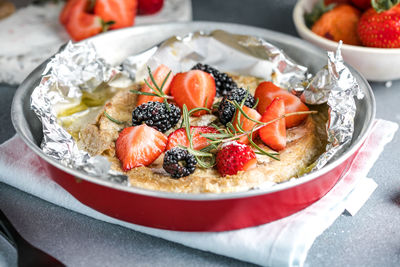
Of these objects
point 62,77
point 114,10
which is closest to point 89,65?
point 62,77

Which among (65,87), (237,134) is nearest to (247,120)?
(237,134)

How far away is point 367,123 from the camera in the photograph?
1413mm

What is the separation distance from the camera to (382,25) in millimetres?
1853

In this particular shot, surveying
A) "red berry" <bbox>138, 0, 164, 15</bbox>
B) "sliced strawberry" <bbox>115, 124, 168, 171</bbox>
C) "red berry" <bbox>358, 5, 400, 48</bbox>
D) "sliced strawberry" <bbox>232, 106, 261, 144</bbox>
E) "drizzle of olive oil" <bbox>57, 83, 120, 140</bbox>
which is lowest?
"drizzle of olive oil" <bbox>57, 83, 120, 140</bbox>

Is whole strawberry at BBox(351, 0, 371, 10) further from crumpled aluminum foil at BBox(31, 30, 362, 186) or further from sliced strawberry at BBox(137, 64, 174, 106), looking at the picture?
sliced strawberry at BBox(137, 64, 174, 106)

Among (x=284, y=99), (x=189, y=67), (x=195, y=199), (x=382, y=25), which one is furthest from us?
(x=189, y=67)

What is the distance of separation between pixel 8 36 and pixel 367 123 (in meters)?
1.64

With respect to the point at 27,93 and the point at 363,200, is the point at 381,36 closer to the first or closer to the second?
the point at 363,200

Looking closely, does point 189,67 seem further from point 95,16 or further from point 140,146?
point 140,146

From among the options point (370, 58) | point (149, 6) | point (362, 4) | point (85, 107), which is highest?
point (362, 4)

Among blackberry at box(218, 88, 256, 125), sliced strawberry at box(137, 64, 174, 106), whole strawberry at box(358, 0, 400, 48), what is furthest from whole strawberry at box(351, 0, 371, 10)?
sliced strawberry at box(137, 64, 174, 106)

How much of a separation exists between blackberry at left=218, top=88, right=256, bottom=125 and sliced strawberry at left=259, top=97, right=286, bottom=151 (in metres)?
0.08

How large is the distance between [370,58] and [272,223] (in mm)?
907

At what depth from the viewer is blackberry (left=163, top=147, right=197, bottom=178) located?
52.3 inches
